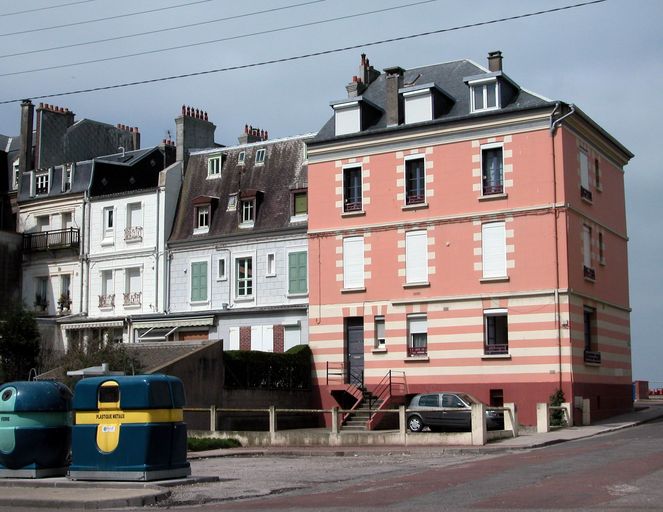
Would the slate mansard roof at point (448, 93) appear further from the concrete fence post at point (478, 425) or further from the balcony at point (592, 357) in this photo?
the concrete fence post at point (478, 425)

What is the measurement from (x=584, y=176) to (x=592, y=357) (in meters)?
6.58

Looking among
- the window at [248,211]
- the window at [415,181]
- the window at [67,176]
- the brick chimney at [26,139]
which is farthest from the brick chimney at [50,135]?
the window at [415,181]

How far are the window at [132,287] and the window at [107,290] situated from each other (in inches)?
31.0

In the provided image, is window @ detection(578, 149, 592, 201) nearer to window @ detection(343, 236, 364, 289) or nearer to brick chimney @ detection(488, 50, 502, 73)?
brick chimney @ detection(488, 50, 502, 73)

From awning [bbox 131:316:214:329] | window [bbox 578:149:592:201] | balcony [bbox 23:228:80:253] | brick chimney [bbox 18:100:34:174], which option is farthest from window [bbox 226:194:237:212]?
window [bbox 578:149:592:201]

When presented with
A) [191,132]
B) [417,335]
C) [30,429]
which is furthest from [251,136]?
[30,429]

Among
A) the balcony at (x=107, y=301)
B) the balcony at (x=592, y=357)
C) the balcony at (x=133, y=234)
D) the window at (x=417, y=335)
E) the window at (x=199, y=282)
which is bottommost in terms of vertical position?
the balcony at (x=592, y=357)

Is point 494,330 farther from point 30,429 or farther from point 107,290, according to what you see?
point 30,429

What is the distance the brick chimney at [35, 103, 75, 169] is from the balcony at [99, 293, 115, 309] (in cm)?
837

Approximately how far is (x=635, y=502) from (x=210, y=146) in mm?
36869

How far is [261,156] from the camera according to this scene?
4434 centimetres

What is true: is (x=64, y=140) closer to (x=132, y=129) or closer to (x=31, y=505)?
(x=132, y=129)

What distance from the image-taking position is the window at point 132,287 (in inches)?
1750

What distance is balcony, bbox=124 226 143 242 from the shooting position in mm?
44781
